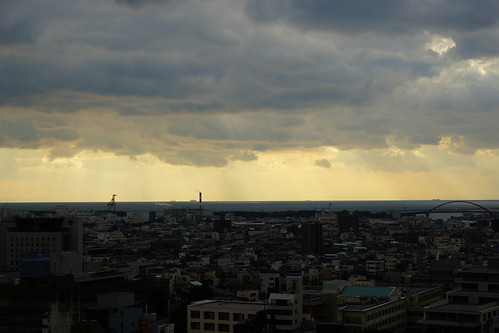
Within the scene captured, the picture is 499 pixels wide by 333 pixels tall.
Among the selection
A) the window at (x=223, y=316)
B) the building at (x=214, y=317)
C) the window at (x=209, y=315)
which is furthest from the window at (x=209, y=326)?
the window at (x=223, y=316)

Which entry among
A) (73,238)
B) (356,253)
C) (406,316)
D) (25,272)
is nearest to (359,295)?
(406,316)

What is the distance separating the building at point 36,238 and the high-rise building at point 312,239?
179 feet

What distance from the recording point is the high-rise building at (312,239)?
5182 inches

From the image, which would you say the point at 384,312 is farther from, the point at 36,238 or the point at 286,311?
the point at 36,238

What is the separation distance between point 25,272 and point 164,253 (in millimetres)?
77808

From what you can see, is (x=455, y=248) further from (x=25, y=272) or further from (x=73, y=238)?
(x=25, y=272)

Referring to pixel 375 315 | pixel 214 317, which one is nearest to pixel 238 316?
pixel 214 317

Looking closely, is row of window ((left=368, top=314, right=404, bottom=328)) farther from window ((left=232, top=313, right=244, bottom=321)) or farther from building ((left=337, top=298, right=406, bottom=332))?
window ((left=232, top=313, right=244, bottom=321))

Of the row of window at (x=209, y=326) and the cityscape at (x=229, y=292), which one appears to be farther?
the row of window at (x=209, y=326)

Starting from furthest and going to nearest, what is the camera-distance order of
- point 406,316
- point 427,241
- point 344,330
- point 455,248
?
1. point 427,241
2. point 455,248
3. point 406,316
4. point 344,330

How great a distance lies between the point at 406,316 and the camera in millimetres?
48281

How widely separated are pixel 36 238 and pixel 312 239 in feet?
199

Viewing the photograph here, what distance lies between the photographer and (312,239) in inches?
5251

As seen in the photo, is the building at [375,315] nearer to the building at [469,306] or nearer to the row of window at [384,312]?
the row of window at [384,312]
